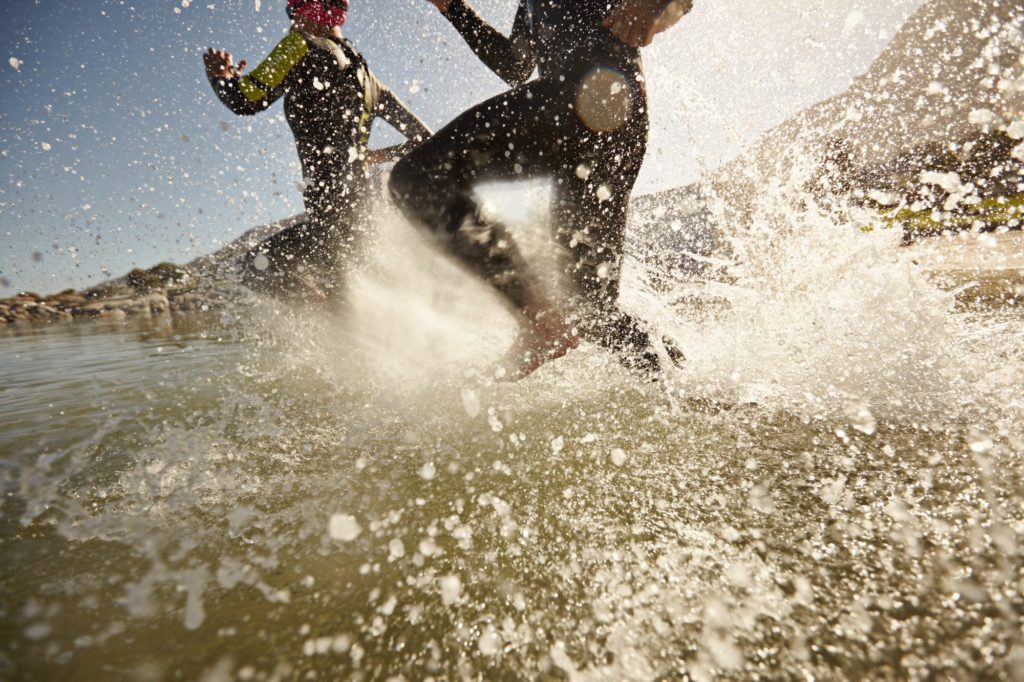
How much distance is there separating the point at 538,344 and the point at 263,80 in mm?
2060

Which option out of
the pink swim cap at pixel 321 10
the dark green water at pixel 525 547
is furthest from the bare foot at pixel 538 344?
the pink swim cap at pixel 321 10

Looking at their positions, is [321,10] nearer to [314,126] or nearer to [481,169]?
[314,126]

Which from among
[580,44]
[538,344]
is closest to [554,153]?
[580,44]

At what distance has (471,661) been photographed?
661 mm

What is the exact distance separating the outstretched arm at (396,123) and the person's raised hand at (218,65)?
0.79m

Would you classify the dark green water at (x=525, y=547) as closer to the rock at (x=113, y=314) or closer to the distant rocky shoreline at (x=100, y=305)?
the distant rocky shoreline at (x=100, y=305)

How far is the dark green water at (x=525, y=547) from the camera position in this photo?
669mm

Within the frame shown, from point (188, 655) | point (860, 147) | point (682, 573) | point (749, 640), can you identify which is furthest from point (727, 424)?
point (860, 147)

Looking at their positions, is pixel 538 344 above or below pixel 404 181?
below

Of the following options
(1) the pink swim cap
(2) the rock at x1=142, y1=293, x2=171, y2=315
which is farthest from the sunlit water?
(2) the rock at x1=142, y1=293, x2=171, y2=315

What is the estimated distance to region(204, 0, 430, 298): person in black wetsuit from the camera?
7.45 ft

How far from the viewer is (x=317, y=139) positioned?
2467 mm

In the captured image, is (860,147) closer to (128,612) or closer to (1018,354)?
(1018,354)

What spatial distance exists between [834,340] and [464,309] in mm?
1899
